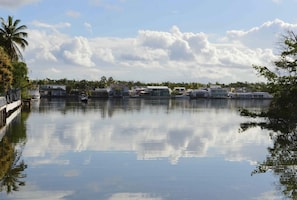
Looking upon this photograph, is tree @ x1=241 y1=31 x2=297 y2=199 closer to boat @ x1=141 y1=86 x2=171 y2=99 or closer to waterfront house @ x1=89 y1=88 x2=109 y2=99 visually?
waterfront house @ x1=89 y1=88 x2=109 y2=99

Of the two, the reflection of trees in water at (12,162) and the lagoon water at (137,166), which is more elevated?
the reflection of trees in water at (12,162)

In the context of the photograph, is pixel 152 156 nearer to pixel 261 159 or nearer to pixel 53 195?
pixel 261 159

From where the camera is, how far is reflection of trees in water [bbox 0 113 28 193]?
16547 millimetres

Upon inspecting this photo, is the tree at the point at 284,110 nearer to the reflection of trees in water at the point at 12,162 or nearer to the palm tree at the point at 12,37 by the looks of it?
the reflection of trees in water at the point at 12,162

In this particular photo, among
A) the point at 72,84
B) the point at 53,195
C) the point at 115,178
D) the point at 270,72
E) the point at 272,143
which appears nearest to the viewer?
the point at 53,195

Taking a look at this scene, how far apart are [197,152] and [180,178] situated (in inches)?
310

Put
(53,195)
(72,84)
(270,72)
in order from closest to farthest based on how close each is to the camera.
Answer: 1. (53,195)
2. (270,72)
3. (72,84)

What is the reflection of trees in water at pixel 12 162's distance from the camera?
54.3 feet

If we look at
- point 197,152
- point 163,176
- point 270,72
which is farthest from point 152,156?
point 270,72

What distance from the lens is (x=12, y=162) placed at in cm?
2083

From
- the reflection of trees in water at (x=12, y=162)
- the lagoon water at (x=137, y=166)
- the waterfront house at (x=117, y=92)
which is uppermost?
the waterfront house at (x=117, y=92)

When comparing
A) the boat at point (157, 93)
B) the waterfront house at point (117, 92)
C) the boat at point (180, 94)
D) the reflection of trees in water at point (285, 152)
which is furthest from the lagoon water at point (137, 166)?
the boat at point (157, 93)

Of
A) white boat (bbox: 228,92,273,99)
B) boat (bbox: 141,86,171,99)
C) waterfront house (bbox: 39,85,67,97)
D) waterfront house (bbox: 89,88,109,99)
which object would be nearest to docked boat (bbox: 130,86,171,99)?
boat (bbox: 141,86,171,99)

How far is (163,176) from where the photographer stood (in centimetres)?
1841
